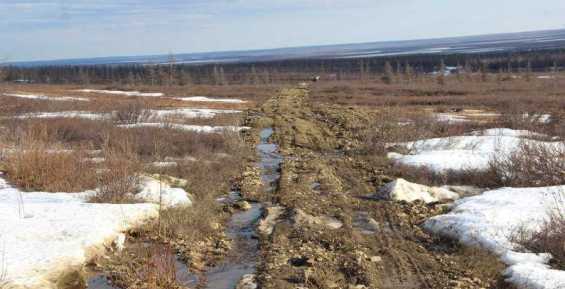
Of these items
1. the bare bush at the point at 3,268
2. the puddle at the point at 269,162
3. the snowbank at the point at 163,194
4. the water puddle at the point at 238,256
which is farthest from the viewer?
the puddle at the point at 269,162

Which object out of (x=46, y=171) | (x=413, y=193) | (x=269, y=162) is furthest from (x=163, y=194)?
(x=269, y=162)

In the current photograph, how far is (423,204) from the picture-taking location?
31.4 ft

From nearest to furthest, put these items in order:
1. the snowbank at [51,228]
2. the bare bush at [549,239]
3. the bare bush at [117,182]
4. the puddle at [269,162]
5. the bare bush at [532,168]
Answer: the snowbank at [51,228], the bare bush at [549,239], the bare bush at [117,182], the bare bush at [532,168], the puddle at [269,162]

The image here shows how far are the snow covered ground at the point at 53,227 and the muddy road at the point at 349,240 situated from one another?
207 centimetres

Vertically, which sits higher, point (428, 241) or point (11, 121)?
point (11, 121)

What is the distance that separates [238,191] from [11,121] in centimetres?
1215

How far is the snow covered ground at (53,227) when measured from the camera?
19.4ft

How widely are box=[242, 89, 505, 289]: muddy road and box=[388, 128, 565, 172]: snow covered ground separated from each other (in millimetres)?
1168

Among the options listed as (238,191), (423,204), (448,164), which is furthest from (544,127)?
(238,191)

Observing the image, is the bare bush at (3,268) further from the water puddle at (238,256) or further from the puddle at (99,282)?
the water puddle at (238,256)

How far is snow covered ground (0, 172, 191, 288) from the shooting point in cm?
590

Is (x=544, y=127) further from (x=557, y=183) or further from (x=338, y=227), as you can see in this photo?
(x=338, y=227)

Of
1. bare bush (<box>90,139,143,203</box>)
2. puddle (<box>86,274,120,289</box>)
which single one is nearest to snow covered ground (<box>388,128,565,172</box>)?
bare bush (<box>90,139,143,203</box>)

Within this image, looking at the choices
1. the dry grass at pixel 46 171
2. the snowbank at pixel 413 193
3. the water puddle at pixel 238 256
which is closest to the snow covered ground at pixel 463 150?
the snowbank at pixel 413 193
